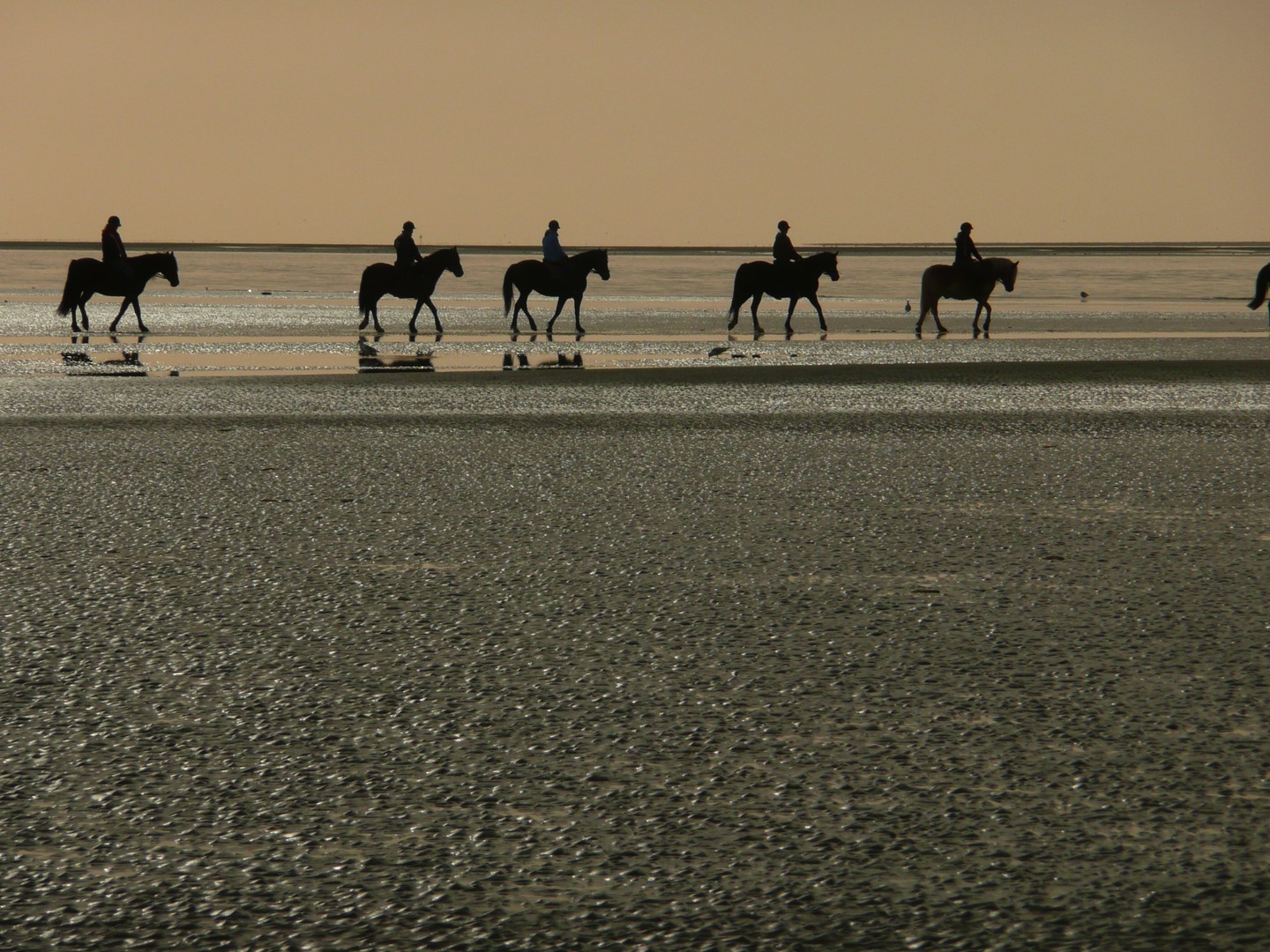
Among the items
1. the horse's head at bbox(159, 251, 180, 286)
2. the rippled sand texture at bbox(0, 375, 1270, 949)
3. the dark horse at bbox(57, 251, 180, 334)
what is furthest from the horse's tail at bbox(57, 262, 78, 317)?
the rippled sand texture at bbox(0, 375, 1270, 949)

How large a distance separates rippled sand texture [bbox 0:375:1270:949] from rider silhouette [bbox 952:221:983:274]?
1975cm

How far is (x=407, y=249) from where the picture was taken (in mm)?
29797

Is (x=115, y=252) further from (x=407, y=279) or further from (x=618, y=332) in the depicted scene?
(x=618, y=332)

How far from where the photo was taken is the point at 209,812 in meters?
3.90

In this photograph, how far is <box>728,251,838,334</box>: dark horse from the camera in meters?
32.2

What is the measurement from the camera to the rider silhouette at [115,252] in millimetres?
27109

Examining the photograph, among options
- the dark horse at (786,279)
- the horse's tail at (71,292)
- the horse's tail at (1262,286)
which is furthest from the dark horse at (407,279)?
the horse's tail at (1262,286)

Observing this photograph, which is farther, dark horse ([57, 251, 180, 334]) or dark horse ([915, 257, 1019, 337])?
dark horse ([915, 257, 1019, 337])

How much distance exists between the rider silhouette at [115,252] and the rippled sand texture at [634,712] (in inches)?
722

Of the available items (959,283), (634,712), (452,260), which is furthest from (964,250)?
(634,712)

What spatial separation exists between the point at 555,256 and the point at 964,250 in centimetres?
750

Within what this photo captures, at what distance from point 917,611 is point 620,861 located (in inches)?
115

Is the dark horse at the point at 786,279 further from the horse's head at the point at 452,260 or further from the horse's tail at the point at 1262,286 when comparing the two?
the horse's tail at the point at 1262,286

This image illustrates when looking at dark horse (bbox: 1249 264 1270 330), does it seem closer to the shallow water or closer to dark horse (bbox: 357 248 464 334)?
the shallow water
